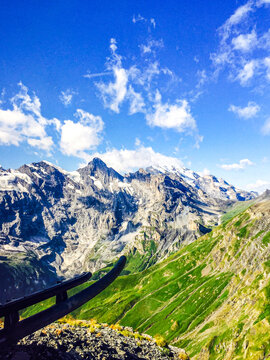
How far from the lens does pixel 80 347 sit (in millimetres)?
18375

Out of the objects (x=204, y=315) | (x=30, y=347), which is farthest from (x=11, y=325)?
(x=204, y=315)

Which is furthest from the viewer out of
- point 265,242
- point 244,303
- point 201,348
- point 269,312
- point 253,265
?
point 265,242

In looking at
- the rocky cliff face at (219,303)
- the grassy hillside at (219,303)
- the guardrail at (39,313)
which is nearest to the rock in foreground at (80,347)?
the guardrail at (39,313)

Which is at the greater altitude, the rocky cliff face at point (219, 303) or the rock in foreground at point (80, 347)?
the rock in foreground at point (80, 347)

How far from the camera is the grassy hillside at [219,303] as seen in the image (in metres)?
61.8

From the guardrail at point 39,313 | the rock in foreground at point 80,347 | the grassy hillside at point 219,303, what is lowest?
the grassy hillside at point 219,303

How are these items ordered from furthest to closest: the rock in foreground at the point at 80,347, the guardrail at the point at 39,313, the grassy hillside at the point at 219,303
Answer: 1. the grassy hillside at the point at 219,303
2. the rock in foreground at the point at 80,347
3. the guardrail at the point at 39,313

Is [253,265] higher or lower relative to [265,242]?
lower

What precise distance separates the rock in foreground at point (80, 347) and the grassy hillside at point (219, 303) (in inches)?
1317

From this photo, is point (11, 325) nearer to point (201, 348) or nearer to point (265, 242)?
point (201, 348)

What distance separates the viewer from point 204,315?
114062 millimetres

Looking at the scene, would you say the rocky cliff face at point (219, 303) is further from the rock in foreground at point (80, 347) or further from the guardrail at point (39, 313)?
the guardrail at point (39, 313)

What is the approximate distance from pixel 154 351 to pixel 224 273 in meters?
144

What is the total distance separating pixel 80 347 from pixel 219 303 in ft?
403
